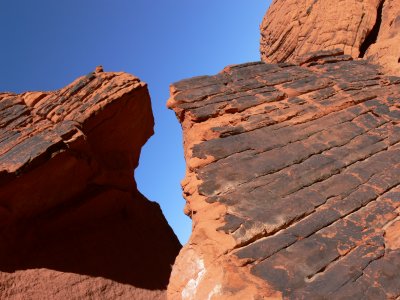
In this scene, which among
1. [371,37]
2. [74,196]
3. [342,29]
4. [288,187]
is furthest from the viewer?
[371,37]

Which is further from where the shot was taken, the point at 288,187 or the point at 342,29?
the point at 342,29

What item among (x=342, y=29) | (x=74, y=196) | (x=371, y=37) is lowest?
(x=74, y=196)

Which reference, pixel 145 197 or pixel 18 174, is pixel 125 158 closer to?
pixel 145 197

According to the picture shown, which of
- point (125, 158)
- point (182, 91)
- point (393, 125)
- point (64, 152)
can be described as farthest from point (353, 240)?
point (125, 158)

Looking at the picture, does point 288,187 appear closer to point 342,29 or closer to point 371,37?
point 342,29

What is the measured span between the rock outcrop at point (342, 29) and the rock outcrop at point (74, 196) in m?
5.29

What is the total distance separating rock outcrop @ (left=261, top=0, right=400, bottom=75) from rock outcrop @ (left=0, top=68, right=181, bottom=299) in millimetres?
5290

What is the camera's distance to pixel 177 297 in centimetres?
335

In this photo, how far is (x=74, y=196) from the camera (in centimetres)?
717

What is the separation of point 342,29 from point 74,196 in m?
8.41

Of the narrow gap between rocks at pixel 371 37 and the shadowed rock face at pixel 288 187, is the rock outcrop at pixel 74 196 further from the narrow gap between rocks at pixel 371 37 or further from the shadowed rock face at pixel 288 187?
the narrow gap between rocks at pixel 371 37

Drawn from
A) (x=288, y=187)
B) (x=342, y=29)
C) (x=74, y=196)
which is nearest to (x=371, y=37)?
(x=342, y=29)

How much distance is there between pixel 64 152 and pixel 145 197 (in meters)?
4.45

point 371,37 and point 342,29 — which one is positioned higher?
point 342,29
